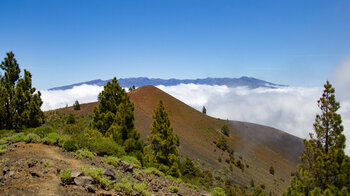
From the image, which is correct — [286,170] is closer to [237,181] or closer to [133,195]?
[237,181]

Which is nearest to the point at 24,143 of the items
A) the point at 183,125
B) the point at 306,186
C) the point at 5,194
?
the point at 5,194

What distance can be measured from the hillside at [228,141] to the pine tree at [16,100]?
23192 mm

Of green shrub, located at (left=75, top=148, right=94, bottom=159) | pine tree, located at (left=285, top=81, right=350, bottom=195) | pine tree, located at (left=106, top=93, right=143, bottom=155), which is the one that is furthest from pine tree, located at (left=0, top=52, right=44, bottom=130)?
pine tree, located at (left=285, top=81, right=350, bottom=195)

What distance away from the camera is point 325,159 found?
31.4ft

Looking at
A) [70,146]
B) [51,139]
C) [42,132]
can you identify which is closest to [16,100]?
[42,132]

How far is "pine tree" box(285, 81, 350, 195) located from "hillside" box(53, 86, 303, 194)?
95.3 feet

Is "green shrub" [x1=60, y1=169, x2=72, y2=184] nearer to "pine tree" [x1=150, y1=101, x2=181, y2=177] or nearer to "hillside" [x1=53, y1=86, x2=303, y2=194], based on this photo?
"pine tree" [x1=150, y1=101, x2=181, y2=177]

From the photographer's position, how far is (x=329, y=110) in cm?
1016

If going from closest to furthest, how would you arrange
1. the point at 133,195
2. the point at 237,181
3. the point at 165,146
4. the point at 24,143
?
1. the point at 133,195
2. the point at 24,143
3. the point at 165,146
4. the point at 237,181

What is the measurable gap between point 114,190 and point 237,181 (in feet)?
111

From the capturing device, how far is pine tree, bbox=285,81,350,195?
8938 millimetres

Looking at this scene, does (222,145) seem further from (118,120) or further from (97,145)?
(97,145)

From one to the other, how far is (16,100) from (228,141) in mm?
51276

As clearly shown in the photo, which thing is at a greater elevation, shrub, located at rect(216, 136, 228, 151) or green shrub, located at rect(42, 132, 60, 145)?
green shrub, located at rect(42, 132, 60, 145)
